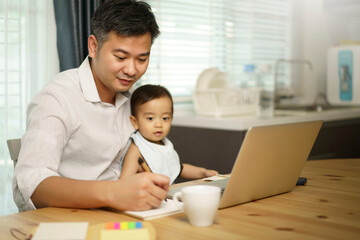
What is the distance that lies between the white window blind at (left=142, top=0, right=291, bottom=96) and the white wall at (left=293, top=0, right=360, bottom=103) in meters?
0.13

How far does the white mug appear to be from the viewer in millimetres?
970

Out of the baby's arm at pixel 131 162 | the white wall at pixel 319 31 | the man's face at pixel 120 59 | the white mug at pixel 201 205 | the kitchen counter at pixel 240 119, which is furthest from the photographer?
the white wall at pixel 319 31

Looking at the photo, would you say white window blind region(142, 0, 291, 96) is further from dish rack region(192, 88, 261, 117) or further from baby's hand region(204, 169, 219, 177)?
baby's hand region(204, 169, 219, 177)

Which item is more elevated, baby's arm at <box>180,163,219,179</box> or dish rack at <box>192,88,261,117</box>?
dish rack at <box>192,88,261,117</box>

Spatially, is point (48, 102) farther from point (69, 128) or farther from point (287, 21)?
point (287, 21)

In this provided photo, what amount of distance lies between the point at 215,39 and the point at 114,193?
2.41m

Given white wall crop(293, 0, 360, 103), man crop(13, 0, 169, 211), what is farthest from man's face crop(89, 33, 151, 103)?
white wall crop(293, 0, 360, 103)

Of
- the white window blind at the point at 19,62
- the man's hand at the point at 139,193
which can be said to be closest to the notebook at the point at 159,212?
the man's hand at the point at 139,193

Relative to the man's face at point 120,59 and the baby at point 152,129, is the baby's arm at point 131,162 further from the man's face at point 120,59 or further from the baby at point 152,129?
the man's face at point 120,59

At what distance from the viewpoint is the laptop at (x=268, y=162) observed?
110 centimetres

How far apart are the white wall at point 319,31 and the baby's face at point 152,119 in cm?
243

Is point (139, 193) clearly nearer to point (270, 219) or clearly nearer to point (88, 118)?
point (270, 219)

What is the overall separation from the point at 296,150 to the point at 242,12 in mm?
2421

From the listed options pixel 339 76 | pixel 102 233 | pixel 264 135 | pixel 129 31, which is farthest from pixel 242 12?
pixel 102 233
